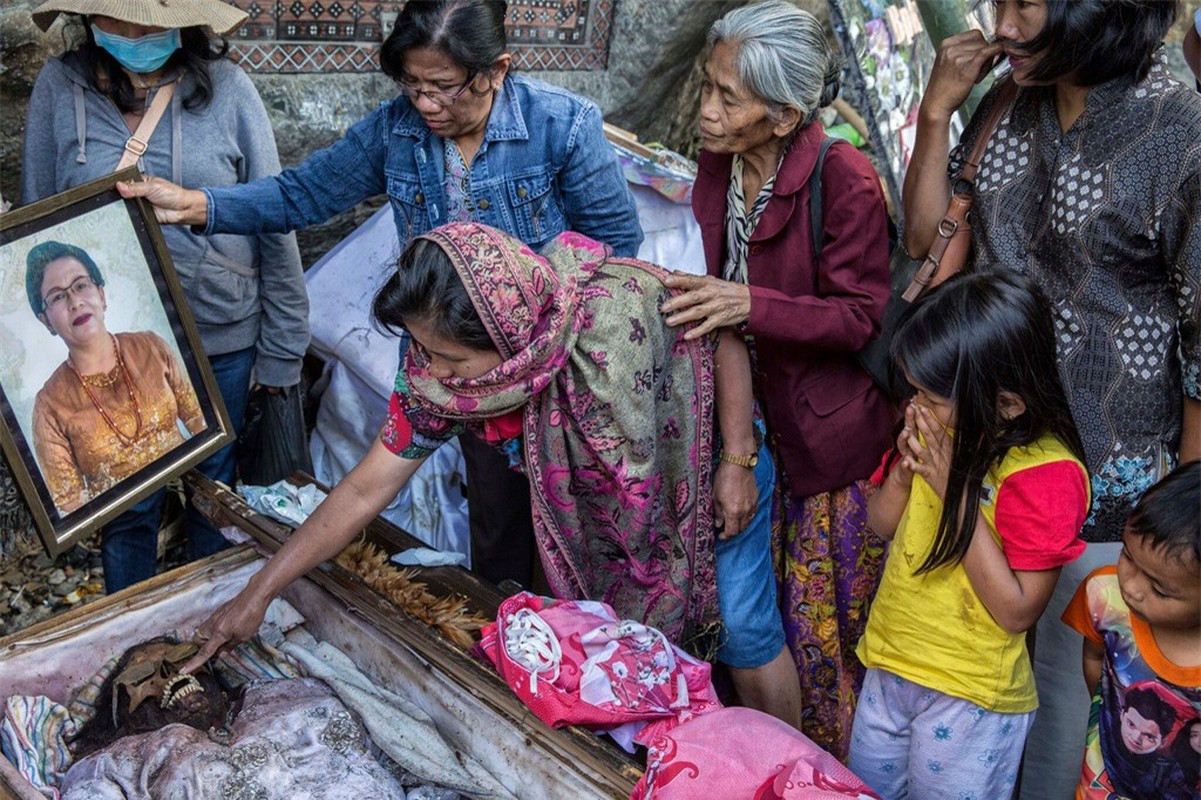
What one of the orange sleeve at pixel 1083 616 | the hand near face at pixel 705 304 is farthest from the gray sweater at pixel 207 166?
the orange sleeve at pixel 1083 616

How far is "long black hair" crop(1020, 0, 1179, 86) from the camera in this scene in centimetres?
212

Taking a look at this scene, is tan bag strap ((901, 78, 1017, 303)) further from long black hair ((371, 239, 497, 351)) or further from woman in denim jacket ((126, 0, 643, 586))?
long black hair ((371, 239, 497, 351))

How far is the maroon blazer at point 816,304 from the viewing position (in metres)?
2.48

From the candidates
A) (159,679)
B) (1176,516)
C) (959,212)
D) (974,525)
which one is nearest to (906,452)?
(974,525)

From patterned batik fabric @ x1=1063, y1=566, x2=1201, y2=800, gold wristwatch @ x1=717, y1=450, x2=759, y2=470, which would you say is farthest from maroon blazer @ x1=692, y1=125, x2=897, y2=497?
patterned batik fabric @ x1=1063, y1=566, x2=1201, y2=800

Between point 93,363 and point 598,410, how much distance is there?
4.11 feet

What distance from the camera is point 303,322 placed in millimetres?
3492

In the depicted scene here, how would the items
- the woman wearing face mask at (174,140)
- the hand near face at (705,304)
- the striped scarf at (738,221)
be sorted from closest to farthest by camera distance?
the hand near face at (705,304) → the striped scarf at (738,221) → the woman wearing face mask at (174,140)

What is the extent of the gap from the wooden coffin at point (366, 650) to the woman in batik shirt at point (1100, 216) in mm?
1094

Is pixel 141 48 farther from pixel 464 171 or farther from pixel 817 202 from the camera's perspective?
pixel 817 202

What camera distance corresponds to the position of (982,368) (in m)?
2.04

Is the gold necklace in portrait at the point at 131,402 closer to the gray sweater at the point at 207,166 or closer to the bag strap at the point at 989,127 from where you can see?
the gray sweater at the point at 207,166

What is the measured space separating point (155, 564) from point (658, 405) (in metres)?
1.79

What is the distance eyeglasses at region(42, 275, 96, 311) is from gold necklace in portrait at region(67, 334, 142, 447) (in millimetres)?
126
